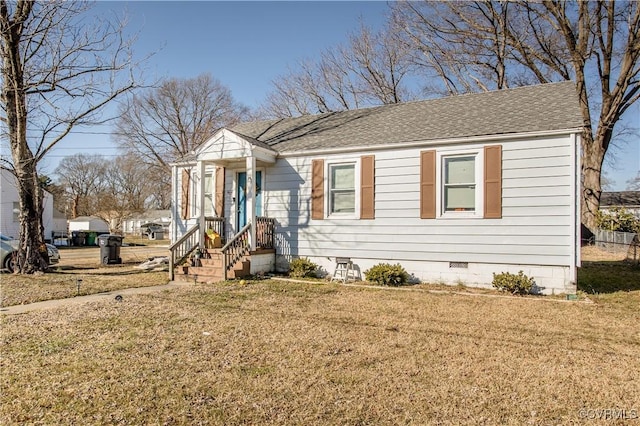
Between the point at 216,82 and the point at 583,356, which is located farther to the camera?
the point at 216,82

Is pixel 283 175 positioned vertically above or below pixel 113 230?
above

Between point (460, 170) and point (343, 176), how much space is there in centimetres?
286

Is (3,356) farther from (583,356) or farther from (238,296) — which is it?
(583,356)

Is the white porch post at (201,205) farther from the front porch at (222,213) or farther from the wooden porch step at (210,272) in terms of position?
the wooden porch step at (210,272)

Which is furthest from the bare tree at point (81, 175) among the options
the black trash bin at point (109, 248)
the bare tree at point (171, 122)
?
the black trash bin at point (109, 248)

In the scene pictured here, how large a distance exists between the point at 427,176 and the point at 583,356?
5387mm

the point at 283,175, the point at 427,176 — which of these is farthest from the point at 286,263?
the point at 427,176

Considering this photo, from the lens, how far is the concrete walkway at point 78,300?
6601 mm

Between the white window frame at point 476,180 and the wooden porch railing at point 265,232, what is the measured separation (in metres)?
4.41

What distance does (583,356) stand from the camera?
4395 mm

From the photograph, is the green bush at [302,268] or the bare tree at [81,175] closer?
the green bush at [302,268]

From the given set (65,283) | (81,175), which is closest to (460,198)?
(65,283)

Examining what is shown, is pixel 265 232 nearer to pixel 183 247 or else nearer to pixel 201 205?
pixel 201 205

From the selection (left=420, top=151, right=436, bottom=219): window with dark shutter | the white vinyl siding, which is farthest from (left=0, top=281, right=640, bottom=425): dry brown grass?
(left=420, top=151, right=436, bottom=219): window with dark shutter
